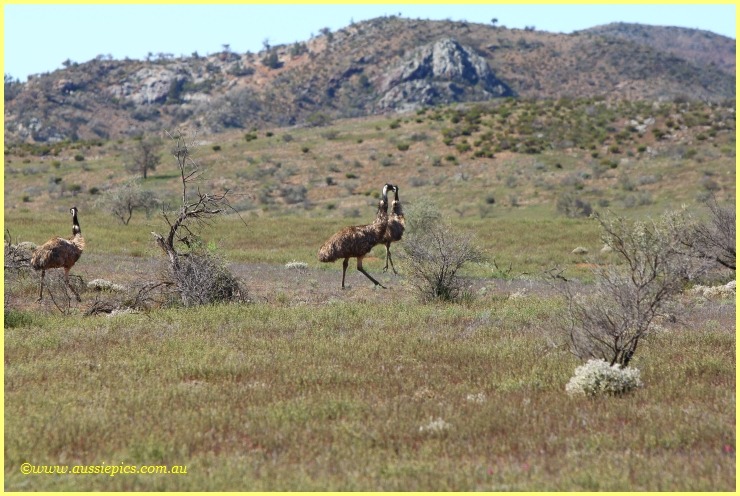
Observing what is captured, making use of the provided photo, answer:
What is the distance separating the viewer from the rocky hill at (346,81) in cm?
13175

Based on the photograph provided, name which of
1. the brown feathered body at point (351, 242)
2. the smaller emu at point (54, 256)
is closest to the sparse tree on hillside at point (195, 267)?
the smaller emu at point (54, 256)

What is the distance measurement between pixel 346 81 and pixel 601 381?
454ft

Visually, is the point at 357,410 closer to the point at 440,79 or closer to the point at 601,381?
the point at 601,381

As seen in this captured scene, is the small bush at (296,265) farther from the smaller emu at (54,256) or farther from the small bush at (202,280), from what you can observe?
the small bush at (202,280)

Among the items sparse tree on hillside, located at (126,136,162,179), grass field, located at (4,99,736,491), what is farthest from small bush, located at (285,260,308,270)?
→ sparse tree on hillside, located at (126,136,162,179)

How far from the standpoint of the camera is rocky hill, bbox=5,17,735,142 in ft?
432

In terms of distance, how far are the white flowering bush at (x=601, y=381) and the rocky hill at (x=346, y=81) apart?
116 metres

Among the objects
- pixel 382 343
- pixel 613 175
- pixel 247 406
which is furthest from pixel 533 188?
pixel 247 406

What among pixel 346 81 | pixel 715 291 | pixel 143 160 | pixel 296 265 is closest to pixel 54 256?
pixel 296 265

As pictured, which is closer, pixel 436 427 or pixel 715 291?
pixel 436 427

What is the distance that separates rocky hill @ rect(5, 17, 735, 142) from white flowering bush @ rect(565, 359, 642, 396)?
116094 mm

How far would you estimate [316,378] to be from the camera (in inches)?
400

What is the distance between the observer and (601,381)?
9.33m

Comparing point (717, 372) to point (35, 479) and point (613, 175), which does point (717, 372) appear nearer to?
point (35, 479)
